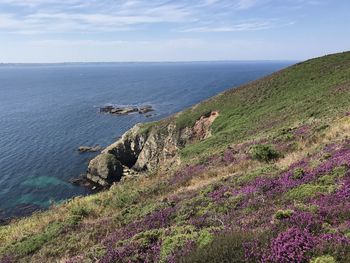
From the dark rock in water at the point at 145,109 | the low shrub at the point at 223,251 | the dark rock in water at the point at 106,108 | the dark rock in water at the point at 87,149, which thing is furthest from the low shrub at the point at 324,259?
the dark rock in water at the point at 106,108

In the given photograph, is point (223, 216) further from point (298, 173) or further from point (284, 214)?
point (298, 173)

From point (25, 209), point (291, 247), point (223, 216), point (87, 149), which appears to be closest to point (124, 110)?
point (87, 149)

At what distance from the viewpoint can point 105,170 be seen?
62406 mm

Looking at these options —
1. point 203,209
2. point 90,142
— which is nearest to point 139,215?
point 203,209

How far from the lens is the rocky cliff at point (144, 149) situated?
61.9 meters

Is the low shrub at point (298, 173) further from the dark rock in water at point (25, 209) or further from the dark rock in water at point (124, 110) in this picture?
the dark rock in water at point (124, 110)

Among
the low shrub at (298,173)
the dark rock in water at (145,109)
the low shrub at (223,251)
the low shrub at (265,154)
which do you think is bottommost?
the dark rock in water at (145,109)

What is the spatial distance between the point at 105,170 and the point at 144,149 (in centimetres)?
785

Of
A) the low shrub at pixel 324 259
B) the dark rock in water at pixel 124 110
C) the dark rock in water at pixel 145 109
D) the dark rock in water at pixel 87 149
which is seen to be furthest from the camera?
the dark rock in water at pixel 145 109

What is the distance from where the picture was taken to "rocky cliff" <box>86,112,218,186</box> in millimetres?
61875

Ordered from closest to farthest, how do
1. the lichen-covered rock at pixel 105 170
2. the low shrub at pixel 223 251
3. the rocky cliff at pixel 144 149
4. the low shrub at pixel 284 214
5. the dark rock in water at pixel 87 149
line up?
1. the low shrub at pixel 223 251
2. the low shrub at pixel 284 214
3. the rocky cliff at pixel 144 149
4. the lichen-covered rock at pixel 105 170
5. the dark rock in water at pixel 87 149

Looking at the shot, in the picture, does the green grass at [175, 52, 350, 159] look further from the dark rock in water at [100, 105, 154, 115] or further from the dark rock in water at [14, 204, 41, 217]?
the dark rock in water at [100, 105, 154, 115]

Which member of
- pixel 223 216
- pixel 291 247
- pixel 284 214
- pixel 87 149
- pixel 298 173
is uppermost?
pixel 291 247

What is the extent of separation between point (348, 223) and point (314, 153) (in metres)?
11.8
